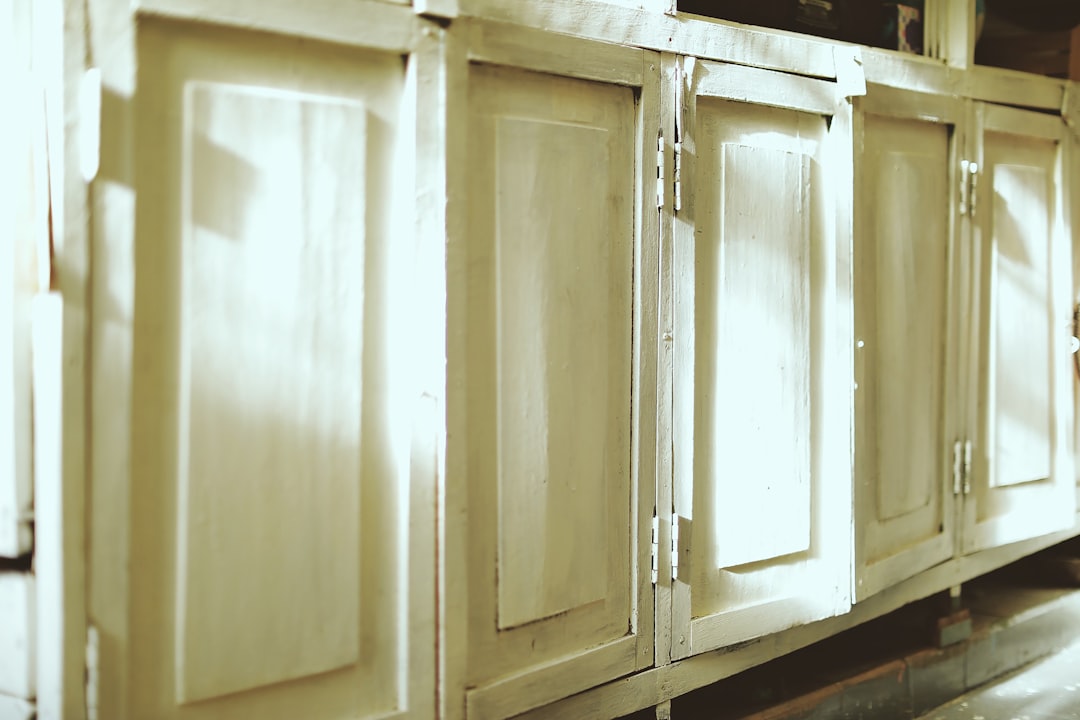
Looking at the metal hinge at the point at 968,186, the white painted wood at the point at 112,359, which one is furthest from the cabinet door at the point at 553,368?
the metal hinge at the point at 968,186

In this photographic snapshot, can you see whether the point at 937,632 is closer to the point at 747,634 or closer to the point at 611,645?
the point at 747,634

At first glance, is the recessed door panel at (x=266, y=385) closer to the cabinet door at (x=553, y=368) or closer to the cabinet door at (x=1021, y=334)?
the cabinet door at (x=553, y=368)

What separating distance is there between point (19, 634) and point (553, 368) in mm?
930

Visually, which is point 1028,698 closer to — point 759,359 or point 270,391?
point 759,359

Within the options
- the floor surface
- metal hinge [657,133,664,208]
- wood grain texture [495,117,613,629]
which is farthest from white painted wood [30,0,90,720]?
the floor surface

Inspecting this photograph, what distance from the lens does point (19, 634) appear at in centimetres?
133

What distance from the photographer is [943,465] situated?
2.68 metres

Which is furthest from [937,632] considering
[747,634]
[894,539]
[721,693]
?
[747,634]

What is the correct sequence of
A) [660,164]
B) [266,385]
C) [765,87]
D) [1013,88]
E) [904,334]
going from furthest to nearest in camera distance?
[1013,88] < [904,334] < [765,87] < [660,164] < [266,385]

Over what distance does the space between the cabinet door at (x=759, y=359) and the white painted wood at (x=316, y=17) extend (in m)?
0.66

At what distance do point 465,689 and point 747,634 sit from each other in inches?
30.1

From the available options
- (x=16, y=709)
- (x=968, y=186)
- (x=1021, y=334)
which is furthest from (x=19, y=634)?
(x=1021, y=334)

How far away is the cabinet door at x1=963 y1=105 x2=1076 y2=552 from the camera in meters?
2.80

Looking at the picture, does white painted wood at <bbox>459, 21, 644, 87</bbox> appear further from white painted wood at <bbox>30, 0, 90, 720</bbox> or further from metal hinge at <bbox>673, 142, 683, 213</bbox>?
white painted wood at <bbox>30, 0, 90, 720</bbox>
